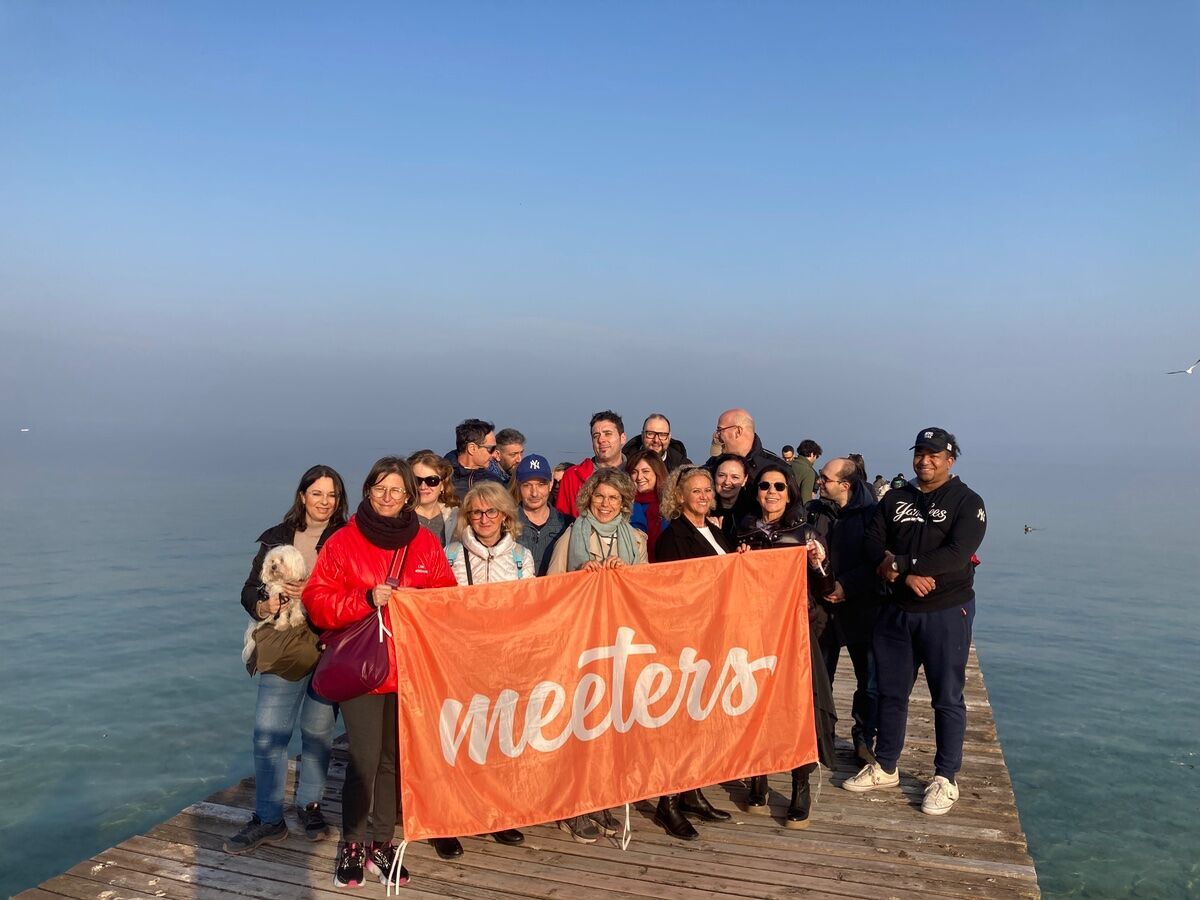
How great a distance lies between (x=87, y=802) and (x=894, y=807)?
9272 mm

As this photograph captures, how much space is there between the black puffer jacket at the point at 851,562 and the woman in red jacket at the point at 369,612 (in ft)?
9.53

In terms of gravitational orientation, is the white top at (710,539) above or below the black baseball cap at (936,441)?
below

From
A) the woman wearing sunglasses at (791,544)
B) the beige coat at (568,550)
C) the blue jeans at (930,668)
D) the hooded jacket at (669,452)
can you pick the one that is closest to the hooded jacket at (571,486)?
the hooded jacket at (669,452)

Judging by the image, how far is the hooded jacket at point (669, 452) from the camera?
6781mm

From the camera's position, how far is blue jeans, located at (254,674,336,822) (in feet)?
15.9

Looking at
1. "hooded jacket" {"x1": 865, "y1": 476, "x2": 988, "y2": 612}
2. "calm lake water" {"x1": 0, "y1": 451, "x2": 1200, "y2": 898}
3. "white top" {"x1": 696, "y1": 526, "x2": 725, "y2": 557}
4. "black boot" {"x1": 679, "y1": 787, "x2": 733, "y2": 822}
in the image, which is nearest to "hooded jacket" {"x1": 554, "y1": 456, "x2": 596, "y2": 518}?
"white top" {"x1": 696, "y1": 526, "x2": 725, "y2": 557}

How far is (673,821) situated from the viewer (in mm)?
5094

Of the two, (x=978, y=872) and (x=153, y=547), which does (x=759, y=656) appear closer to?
(x=978, y=872)

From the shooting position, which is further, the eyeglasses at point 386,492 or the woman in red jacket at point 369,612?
the eyeglasses at point 386,492

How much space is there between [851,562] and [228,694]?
11.9 metres

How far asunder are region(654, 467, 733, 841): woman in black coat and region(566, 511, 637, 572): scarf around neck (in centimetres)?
26

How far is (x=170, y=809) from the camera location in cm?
941

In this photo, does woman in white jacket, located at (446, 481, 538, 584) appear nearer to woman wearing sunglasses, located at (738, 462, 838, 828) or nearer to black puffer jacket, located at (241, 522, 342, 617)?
black puffer jacket, located at (241, 522, 342, 617)

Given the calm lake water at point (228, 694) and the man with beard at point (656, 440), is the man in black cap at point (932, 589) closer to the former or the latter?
the man with beard at point (656, 440)
